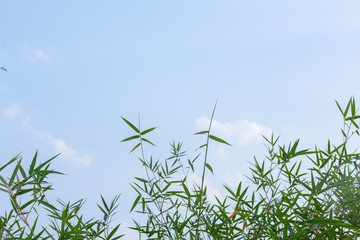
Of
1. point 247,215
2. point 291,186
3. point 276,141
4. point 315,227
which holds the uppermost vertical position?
point 276,141

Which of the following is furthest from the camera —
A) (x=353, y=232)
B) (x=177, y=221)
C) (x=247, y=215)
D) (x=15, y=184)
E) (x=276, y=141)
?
(x=276, y=141)

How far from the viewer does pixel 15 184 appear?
2.04 meters

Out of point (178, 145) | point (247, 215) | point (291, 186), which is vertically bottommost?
point (247, 215)

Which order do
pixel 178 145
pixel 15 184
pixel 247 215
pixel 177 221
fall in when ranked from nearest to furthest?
pixel 15 184
pixel 247 215
pixel 177 221
pixel 178 145

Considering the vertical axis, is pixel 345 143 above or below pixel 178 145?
below

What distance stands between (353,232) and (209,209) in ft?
3.34

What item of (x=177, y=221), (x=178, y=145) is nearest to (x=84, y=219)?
(x=177, y=221)

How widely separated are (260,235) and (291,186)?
0.38m

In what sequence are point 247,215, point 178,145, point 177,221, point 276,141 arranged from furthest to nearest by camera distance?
point 178,145
point 276,141
point 177,221
point 247,215

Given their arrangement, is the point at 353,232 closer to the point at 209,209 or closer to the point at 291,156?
the point at 291,156

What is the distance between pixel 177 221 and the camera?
2.66m

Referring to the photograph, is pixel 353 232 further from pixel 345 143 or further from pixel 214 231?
pixel 214 231

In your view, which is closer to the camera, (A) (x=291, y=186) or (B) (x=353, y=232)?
(B) (x=353, y=232)

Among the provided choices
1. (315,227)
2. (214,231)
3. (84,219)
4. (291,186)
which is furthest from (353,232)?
(84,219)
